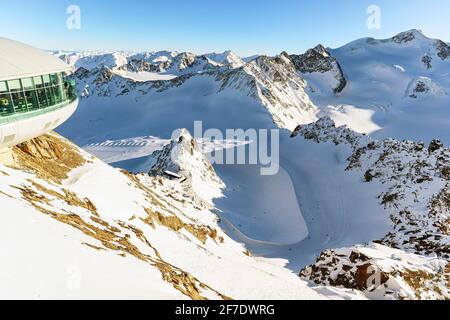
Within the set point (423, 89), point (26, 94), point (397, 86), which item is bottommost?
point (423, 89)

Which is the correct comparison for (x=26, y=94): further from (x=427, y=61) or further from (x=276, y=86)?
(x=427, y=61)

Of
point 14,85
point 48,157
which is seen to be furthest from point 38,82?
point 48,157

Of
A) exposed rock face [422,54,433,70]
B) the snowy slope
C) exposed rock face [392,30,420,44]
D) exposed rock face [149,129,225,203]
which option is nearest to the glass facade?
exposed rock face [149,129,225,203]

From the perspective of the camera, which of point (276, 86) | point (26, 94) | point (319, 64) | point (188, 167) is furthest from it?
point (319, 64)

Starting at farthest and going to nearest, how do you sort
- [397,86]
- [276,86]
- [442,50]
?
1. [442,50]
2. [397,86]
3. [276,86]

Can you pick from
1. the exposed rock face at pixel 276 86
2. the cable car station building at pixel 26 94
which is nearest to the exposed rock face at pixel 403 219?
the cable car station building at pixel 26 94
